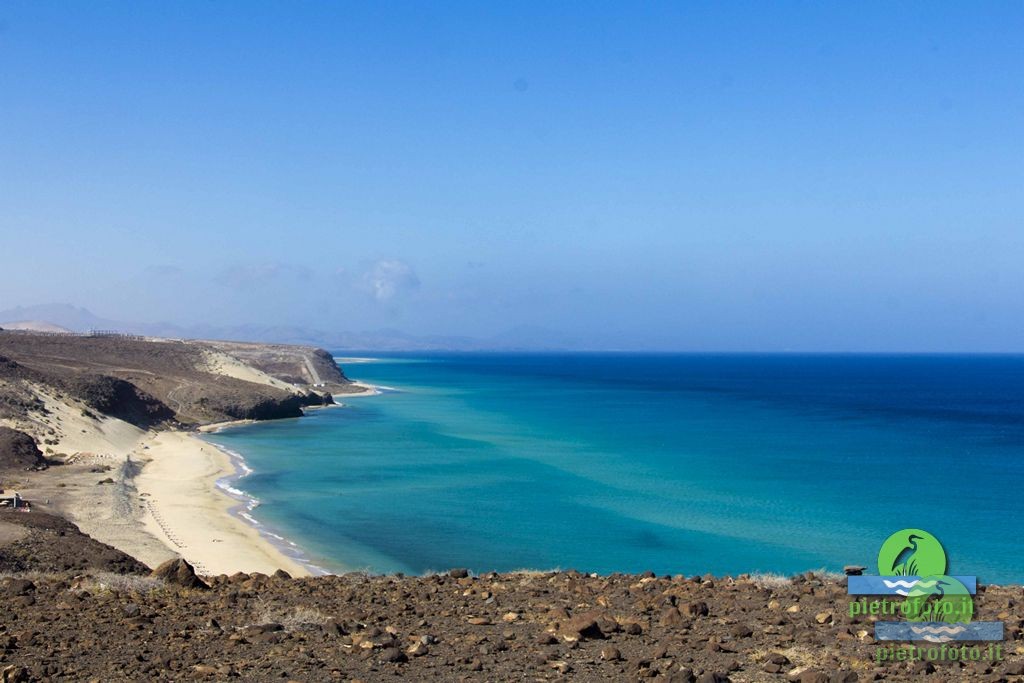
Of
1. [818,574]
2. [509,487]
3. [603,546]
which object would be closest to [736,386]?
[509,487]

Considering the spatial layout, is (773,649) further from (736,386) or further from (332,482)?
(736,386)

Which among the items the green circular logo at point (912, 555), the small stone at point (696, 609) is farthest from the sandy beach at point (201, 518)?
the green circular logo at point (912, 555)

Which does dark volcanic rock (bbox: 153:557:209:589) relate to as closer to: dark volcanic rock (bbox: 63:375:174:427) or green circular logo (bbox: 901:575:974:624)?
green circular logo (bbox: 901:575:974:624)

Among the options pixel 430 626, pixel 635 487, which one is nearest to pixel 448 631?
pixel 430 626

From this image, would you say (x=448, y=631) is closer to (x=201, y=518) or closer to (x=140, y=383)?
(x=201, y=518)

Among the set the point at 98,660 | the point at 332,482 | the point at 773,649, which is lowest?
the point at 332,482

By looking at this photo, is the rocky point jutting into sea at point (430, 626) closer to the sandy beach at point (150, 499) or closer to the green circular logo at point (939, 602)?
the green circular logo at point (939, 602)

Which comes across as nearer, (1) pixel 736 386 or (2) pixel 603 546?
(2) pixel 603 546
